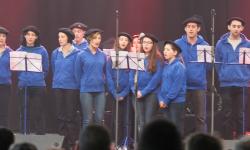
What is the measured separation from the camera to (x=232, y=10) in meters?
12.8

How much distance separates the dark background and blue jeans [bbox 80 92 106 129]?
2.78 metres

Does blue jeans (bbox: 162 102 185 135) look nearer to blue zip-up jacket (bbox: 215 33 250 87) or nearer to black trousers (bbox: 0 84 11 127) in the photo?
blue zip-up jacket (bbox: 215 33 250 87)

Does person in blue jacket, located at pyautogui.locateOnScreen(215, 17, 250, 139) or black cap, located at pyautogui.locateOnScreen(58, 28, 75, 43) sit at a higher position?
black cap, located at pyautogui.locateOnScreen(58, 28, 75, 43)

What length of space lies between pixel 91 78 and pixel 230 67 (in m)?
2.37

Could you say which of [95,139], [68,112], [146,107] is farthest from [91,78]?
[95,139]

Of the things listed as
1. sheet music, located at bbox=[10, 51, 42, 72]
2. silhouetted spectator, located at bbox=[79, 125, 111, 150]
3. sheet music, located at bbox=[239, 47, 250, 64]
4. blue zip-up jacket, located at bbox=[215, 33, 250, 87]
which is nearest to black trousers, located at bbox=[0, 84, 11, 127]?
sheet music, located at bbox=[10, 51, 42, 72]

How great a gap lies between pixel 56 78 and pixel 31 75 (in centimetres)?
59

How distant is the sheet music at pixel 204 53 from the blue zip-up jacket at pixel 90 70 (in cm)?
169

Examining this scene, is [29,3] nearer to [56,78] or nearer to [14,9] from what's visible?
[14,9]

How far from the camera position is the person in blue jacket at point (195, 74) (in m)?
10.4

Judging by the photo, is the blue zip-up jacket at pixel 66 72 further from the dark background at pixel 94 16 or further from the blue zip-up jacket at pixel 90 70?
the dark background at pixel 94 16

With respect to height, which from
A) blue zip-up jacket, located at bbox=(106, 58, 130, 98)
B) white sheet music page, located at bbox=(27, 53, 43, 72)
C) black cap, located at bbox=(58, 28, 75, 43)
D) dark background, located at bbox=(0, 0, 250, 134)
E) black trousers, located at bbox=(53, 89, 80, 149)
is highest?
dark background, located at bbox=(0, 0, 250, 134)

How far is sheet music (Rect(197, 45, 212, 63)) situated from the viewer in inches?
386

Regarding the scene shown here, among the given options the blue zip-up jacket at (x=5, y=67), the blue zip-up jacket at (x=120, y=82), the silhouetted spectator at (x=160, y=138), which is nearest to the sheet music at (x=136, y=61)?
the blue zip-up jacket at (x=120, y=82)
